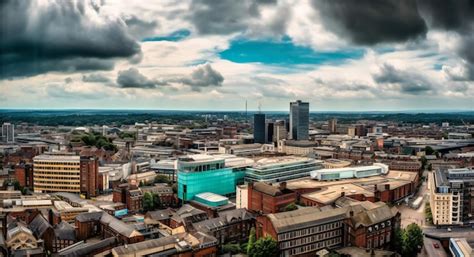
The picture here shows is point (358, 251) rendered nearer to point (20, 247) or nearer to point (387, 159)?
point (20, 247)

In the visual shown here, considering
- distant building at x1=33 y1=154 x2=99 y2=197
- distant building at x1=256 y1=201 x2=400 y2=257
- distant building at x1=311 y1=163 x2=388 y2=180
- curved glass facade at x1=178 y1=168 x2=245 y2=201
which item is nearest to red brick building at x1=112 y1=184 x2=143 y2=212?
curved glass facade at x1=178 y1=168 x2=245 y2=201

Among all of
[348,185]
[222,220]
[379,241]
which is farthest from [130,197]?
[348,185]

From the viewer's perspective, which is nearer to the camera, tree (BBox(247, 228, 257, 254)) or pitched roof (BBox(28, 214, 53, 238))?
tree (BBox(247, 228, 257, 254))

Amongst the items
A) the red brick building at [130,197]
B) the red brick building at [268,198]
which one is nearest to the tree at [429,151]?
the red brick building at [268,198]

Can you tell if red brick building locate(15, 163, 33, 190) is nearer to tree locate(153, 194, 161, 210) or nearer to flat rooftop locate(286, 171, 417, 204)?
tree locate(153, 194, 161, 210)

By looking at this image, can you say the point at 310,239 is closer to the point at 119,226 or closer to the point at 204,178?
the point at 119,226

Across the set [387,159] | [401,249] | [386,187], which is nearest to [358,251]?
[401,249]
